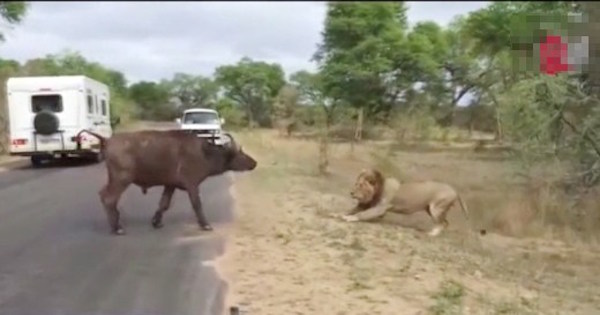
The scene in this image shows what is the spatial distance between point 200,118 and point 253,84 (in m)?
3.43

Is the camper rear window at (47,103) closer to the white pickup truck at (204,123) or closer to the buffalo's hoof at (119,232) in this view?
the white pickup truck at (204,123)

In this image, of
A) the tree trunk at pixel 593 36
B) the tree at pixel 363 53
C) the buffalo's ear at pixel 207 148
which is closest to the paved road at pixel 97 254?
the buffalo's ear at pixel 207 148

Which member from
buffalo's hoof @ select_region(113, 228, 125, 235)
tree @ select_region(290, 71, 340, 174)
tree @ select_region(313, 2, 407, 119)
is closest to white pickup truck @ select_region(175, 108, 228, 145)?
buffalo's hoof @ select_region(113, 228, 125, 235)

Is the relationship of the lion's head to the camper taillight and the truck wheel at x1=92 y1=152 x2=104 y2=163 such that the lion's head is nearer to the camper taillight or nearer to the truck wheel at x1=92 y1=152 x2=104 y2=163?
the truck wheel at x1=92 y1=152 x2=104 y2=163

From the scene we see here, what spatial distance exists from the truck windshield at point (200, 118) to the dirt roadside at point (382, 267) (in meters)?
1.40

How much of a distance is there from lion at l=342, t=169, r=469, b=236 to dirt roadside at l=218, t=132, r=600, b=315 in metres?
0.26

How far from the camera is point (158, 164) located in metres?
11.5

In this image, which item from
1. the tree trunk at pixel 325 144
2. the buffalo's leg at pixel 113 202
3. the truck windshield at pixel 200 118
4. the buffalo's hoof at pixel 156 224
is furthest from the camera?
the tree trunk at pixel 325 144

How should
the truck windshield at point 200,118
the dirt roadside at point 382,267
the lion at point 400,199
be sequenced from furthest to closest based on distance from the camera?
1. the lion at point 400,199
2. the truck windshield at point 200,118
3. the dirt roadside at point 382,267

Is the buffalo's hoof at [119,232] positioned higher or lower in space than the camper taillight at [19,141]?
lower

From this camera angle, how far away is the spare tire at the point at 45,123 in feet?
60.8

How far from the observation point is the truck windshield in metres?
13.9

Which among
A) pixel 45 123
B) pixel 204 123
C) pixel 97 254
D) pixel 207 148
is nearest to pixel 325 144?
pixel 45 123

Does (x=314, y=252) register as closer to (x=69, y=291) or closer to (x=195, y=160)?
(x=195, y=160)
